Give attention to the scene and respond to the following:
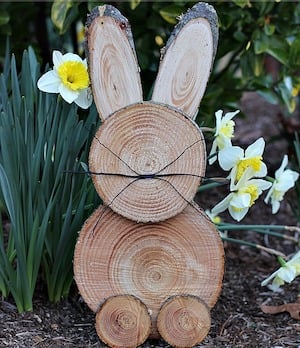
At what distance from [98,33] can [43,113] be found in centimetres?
30

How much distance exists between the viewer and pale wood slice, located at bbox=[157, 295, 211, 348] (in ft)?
5.81

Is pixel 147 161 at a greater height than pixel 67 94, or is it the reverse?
pixel 67 94

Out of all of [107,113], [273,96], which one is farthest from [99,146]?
[273,96]

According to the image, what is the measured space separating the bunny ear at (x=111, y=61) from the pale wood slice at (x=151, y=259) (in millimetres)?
302

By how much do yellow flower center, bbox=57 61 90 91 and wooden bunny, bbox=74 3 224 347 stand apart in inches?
3.8

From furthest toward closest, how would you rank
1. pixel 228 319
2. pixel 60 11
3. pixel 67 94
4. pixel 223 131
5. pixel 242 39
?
pixel 242 39 → pixel 60 11 → pixel 228 319 → pixel 223 131 → pixel 67 94

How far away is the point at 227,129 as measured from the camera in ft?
6.26

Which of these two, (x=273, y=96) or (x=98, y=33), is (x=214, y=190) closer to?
(x=273, y=96)

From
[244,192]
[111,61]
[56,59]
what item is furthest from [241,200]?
[56,59]

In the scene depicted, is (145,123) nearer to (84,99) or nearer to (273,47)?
(84,99)

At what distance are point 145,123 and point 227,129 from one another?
1.04ft

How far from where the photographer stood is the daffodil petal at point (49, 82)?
5.90 ft

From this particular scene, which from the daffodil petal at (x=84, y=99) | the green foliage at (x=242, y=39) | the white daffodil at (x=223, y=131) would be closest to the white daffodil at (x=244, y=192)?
the white daffodil at (x=223, y=131)

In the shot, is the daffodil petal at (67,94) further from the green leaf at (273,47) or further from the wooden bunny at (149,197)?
the green leaf at (273,47)
